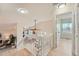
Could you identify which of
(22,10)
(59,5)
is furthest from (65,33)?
(22,10)

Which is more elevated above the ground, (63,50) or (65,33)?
(65,33)

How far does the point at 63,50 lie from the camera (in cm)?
118

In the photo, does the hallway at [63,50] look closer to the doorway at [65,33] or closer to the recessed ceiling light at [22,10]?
the doorway at [65,33]

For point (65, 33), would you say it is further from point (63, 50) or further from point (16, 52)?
point (16, 52)

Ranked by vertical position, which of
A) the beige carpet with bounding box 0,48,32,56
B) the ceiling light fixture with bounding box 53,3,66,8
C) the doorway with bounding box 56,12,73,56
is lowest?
the beige carpet with bounding box 0,48,32,56

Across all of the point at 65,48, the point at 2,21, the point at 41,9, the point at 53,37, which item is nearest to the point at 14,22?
the point at 2,21

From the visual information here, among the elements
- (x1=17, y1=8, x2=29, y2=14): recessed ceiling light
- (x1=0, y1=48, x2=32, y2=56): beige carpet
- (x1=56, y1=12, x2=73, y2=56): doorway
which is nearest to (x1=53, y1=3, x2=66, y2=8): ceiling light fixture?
(x1=56, y1=12, x2=73, y2=56): doorway

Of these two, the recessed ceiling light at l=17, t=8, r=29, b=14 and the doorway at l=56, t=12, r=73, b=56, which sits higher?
the recessed ceiling light at l=17, t=8, r=29, b=14

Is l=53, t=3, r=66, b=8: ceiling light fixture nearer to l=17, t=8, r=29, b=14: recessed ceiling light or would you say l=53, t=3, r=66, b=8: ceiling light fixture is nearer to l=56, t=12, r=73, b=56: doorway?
l=56, t=12, r=73, b=56: doorway

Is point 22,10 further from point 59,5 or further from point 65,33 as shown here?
point 65,33

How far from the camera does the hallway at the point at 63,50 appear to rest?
1.17m

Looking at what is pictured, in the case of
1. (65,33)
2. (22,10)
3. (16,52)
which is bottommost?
(16,52)

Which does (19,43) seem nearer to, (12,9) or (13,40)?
(13,40)

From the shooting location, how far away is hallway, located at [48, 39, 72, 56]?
3.83 ft
